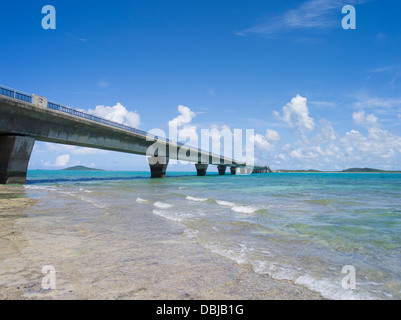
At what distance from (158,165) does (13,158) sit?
34.8m

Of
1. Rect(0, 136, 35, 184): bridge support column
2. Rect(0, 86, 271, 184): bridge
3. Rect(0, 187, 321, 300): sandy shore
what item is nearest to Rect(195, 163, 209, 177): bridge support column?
Rect(0, 86, 271, 184): bridge

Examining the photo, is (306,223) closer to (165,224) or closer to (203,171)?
(165,224)

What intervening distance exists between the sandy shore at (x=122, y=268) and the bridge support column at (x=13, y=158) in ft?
70.7

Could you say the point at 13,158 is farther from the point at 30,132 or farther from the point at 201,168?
the point at 201,168

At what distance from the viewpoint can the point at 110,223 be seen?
8.77 m

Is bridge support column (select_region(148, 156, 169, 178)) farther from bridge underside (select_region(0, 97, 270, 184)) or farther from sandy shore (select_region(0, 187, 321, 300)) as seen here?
sandy shore (select_region(0, 187, 321, 300))

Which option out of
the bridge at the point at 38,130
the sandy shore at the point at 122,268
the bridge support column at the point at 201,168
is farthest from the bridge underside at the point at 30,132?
the bridge support column at the point at 201,168

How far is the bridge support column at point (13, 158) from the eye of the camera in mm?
24781

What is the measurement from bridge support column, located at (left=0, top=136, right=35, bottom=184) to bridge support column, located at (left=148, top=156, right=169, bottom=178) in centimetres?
3176

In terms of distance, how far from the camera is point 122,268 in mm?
4527

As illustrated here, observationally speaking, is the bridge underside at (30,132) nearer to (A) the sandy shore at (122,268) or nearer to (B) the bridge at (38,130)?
(B) the bridge at (38,130)
